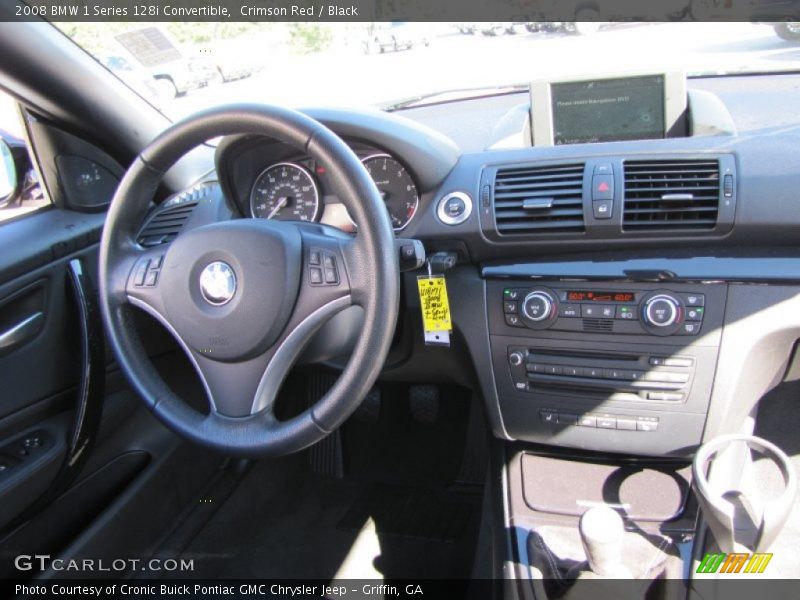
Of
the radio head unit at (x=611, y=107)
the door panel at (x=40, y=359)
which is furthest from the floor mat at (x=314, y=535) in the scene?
the radio head unit at (x=611, y=107)

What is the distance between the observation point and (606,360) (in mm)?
1826

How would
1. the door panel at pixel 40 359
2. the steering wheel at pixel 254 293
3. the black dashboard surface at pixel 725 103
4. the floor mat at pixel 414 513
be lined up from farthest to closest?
the floor mat at pixel 414 513 → the black dashboard surface at pixel 725 103 → the door panel at pixel 40 359 → the steering wheel at pixel 254 293

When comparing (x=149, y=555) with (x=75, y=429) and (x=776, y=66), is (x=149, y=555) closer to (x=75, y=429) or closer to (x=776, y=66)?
(x=75, y=429)

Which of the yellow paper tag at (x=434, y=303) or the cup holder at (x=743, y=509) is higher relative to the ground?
the yellow paper tag at (x=434, y=303)

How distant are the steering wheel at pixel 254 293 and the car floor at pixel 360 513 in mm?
999

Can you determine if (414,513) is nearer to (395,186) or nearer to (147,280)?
(395,186)

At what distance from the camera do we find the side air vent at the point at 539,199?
1.79 m

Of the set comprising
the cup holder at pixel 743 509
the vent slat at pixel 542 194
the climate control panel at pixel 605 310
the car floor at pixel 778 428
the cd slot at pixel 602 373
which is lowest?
the car floor at pixel 778 428

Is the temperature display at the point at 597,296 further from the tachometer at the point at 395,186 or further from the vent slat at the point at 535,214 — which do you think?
the tachometer at the point at 395,186

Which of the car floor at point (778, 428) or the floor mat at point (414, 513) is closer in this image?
the car floor at point (778, 428)

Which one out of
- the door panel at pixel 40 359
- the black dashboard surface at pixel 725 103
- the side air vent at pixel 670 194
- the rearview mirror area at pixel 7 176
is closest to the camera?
the side air vent at pixel 670 194

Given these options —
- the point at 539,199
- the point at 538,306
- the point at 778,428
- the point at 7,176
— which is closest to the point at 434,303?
the point at 538,306

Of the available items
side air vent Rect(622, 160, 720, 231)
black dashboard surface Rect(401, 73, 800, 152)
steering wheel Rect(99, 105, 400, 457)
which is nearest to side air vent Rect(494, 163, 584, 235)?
side air vent Rect(622, 160, 720, 231)

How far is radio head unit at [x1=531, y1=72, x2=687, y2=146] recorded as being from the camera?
6.13 feet
